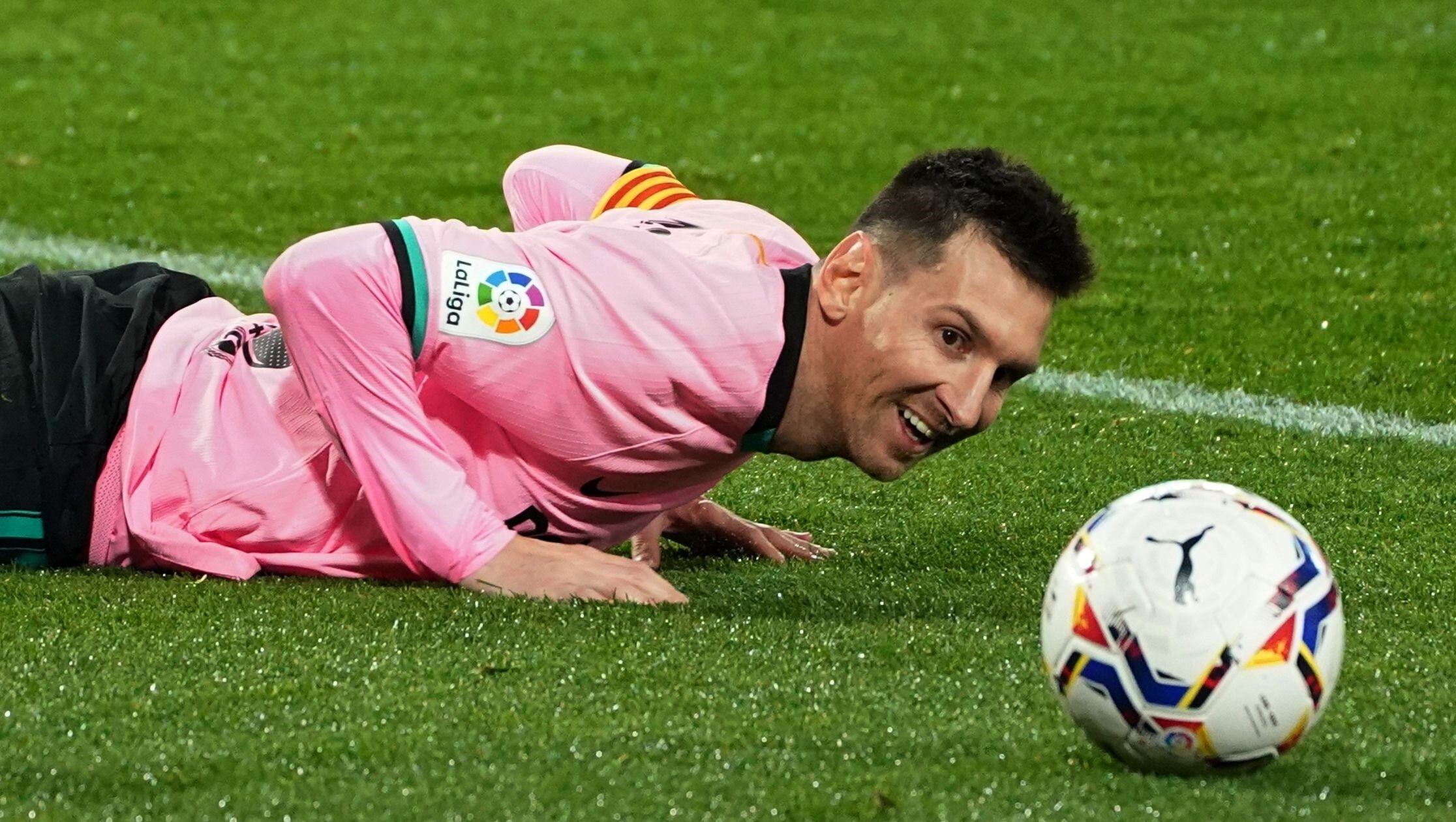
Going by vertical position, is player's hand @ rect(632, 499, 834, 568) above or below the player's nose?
below

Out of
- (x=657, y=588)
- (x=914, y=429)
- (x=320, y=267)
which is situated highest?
(x=320, y=267)

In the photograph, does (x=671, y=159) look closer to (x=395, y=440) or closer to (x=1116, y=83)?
(x=1116, y=83)

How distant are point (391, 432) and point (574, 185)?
1.17 m

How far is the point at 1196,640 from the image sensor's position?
3.14m

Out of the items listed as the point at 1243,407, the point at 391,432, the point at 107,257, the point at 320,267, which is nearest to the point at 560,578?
the point at 391,432

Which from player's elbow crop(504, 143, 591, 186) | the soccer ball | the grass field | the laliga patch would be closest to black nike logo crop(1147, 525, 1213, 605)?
the soccer ball

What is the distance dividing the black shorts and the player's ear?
156 centimetres

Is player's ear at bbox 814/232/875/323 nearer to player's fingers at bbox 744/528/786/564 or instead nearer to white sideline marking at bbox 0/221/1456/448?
player's fingers at bbox 744/528/786/564

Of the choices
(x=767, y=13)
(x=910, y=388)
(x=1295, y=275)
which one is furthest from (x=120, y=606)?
(x=767, y=13)

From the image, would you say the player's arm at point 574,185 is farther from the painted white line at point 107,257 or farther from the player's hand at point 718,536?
the painted white line at point 107,257

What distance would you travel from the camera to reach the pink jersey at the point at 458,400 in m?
4.18

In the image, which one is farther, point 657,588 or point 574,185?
point 574,185

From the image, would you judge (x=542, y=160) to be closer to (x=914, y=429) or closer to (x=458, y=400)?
(x=458, y=400)

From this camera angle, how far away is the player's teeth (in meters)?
Result: 4.16
